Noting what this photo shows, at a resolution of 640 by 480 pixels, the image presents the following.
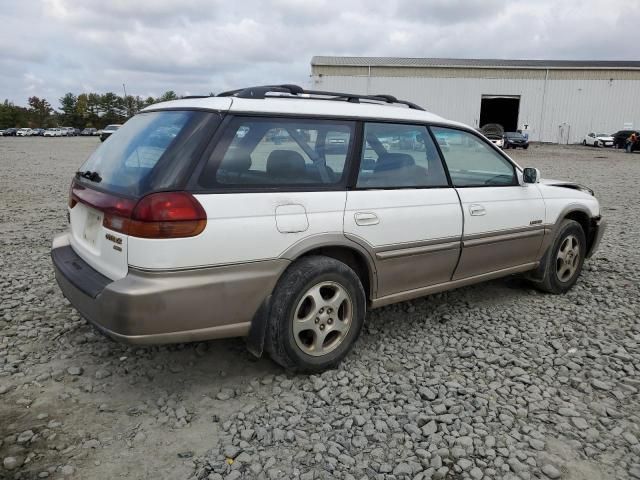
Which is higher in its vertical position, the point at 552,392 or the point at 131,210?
the point at 131,210

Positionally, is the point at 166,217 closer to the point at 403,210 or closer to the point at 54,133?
the point at 403,210

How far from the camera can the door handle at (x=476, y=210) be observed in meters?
3.93

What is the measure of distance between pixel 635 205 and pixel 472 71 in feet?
125

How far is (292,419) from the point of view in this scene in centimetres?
285

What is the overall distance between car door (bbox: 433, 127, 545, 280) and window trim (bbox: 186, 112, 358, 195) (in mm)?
1021

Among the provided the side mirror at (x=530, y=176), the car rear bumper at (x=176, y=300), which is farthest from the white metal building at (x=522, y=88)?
the car rear bumper at (x=176, y=300)

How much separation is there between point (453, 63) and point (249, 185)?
1897 inches

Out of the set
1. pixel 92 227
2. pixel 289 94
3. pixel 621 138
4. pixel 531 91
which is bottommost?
pixel 92 227

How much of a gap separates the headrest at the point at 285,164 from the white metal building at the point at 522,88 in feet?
141

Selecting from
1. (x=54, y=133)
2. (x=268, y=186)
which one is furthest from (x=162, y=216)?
(x=54, y=133)

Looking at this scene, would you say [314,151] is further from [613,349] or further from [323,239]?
[613,349]

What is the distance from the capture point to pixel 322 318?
3.24 metres

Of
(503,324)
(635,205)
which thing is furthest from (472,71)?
(503,324)

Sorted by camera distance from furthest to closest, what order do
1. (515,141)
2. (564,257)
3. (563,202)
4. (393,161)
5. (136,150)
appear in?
(515,141), (564,257), (563,202), (393,161), (136,150)
